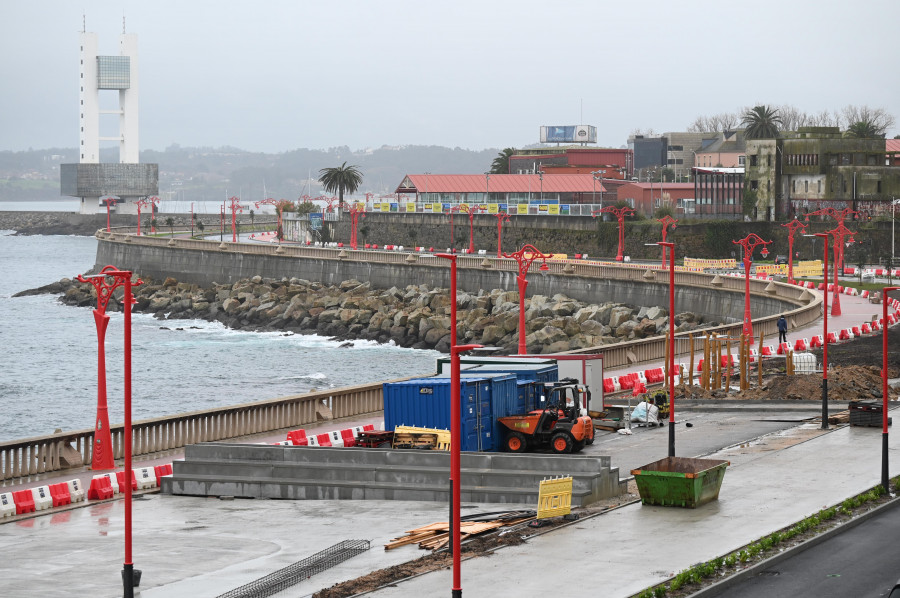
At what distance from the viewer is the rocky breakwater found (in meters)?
76.2

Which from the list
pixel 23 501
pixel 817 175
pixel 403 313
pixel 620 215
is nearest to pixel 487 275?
pixel 403 313

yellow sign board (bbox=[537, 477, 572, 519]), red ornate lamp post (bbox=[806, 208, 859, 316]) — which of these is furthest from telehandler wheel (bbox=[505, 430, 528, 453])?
red ornate lamp post (bbox=[806, 208, 859, 316])

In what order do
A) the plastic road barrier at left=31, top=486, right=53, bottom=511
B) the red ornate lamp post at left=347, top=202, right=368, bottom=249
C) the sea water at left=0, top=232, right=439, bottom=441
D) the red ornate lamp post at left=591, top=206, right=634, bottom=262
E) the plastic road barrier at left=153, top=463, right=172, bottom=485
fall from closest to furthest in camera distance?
1. the plastic road barrier at left=31, top=486, right=53, bottom=511
2. the plastic road barrier at left=153, top=463, right=172, bottom=485
3. the sea water at left=0, top=232, right=439, bottom=441
4. the red ornate lamp post at left=591, top=206, right=634, bottom=262
5. the red ornate lamp post at left=347, top=202, right=368, bottom=249

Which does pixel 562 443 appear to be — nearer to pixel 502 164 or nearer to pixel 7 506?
pixel 7 506

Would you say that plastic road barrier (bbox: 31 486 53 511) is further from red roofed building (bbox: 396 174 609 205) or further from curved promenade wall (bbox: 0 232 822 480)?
red roofed building (bbox: 396 174 609 205)

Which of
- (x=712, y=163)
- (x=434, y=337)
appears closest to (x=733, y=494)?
(x=434, y=337)

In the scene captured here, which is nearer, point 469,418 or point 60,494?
point 60,494

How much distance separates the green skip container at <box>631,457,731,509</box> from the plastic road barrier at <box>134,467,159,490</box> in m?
10.5

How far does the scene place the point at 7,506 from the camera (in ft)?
81.1

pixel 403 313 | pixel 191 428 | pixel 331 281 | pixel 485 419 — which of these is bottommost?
pixel 403 313

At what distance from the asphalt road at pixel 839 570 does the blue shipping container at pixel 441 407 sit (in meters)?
9.16

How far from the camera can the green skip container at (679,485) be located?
2397 cm

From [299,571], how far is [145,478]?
879 centimetres

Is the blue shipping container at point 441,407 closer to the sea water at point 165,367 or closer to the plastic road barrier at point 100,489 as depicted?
the plastic road barrier at point 100,489
